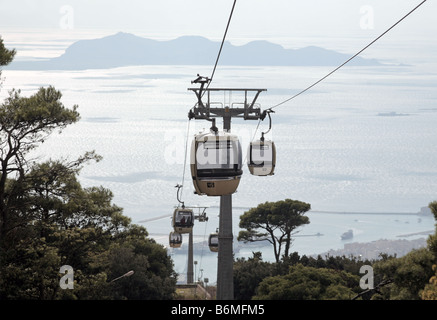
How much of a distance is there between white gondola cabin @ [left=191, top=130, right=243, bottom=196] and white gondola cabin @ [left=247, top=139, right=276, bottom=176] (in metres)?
7.91

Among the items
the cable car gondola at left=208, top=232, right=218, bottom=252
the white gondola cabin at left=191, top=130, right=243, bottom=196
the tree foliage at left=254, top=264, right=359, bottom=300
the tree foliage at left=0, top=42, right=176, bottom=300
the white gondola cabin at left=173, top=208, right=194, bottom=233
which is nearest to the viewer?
the white gondola cabin at left=191, top=130, right=243, bottom=196

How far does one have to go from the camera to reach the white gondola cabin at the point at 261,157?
985 inches

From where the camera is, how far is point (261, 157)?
25.3 meters

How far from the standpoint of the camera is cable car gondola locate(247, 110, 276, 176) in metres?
25.0

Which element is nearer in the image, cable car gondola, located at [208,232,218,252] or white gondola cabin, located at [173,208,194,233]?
white gondola cabin, located at [173,208,194,233]

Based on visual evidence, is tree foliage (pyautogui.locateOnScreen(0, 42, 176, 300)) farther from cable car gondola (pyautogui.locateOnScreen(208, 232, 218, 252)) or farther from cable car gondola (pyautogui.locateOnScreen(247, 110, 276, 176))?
cable car gondola (pyautogui.locateOnScreen(208, 232, 218, 252))

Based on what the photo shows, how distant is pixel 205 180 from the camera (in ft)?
55.7

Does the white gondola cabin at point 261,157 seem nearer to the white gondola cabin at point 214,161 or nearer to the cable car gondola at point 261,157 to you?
the cable car gondola at point 261,157

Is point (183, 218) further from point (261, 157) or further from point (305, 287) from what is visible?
point (261, 157)

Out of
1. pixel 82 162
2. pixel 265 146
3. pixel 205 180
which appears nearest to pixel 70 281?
pixel 82 162

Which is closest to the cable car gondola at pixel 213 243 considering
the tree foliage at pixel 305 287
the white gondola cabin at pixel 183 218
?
the white gondola cabin at pixel 183 218

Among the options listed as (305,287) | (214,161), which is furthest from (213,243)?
(214,161)

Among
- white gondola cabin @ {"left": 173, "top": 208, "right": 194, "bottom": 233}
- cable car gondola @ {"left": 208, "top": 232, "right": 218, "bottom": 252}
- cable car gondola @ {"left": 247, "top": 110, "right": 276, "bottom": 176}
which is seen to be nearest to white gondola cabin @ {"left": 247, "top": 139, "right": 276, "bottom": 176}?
cable car gondola @ {"left": 247, "top": 110, "right": 276, "bottom": 176}
